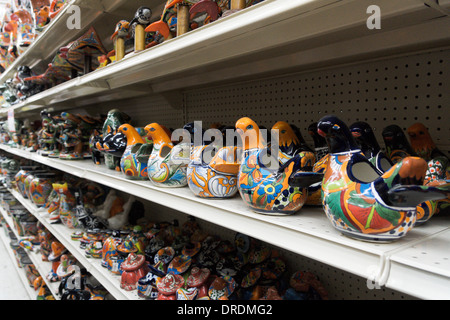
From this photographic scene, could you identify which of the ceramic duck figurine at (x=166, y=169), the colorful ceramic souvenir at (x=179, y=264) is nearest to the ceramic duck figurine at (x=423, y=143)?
the ceramic duck figurine at (x=166, y=169)

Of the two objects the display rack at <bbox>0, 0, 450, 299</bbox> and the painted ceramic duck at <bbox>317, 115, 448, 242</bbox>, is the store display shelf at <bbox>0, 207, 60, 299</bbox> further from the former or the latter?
the painted ceramic duck at <bbox>317, 115, 448, 242</bbox>

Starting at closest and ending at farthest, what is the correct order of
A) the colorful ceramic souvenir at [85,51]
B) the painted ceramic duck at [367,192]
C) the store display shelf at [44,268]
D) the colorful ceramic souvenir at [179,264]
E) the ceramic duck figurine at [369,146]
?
the painted ceramic duck at [367,192]
the ceramic duck figurine at [369,146]
the colorful ceramic souvenir at [179,264]
the colorful ceramic souvenir at [85,51]
the store display shelf at [44,268]

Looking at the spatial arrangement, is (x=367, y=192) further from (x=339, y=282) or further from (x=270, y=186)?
(x=339, y=282)

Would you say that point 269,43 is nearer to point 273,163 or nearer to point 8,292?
point 273,163

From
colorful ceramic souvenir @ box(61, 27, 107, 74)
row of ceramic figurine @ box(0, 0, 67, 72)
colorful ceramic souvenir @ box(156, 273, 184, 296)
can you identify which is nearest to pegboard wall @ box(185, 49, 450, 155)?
colorful ceramic souvenir @ box(156, 273, 184, 296)

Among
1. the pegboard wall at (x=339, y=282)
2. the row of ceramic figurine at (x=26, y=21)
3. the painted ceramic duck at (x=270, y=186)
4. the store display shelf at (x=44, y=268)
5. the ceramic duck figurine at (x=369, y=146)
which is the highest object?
the row of ceramic figurine at (x=26, y=21)

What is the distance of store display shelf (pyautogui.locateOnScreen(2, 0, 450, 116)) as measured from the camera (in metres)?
0.55

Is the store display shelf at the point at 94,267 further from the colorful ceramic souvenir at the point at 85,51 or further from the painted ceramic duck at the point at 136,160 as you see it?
the colorful ceramic souvenir at the point at 85,51

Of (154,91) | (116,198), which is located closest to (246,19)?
(154,91)

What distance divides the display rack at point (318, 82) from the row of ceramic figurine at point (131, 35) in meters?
0.09

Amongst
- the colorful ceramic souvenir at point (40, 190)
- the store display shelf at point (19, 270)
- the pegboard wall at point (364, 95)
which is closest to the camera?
the pegboard wall at point (364, 95)

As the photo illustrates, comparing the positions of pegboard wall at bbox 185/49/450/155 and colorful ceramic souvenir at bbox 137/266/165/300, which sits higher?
pegboard wall at bbox 185/49/450/155

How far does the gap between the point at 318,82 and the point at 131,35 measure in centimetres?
85

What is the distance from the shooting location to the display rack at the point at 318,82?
1.64 feet
